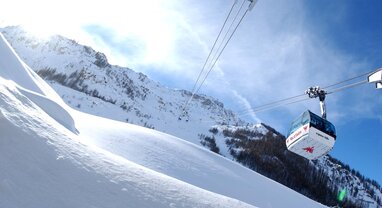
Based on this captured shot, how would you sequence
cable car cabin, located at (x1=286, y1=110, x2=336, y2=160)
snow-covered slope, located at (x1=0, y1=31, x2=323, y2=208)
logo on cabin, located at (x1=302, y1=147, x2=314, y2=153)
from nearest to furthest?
snow-covered slope, located at (x1=0, y1=31, x2=323, y2=208)
cable car cabin, located at (x1=286, y1=110, x2=336, y2=160)
logo on cabin, located at (x1=302, y1=147, x2=314, y2=153)

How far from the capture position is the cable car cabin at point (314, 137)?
44.6ft

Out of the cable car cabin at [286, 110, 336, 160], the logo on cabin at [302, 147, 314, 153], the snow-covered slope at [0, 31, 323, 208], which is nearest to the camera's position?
the snow-covered slope at [0, 31, 323, 208]

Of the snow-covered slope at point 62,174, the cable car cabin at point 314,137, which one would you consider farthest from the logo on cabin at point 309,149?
the snow-covered slope at point 62,174

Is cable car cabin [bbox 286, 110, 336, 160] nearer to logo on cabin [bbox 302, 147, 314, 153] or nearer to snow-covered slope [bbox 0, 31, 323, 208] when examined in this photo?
logo on cabin [bbox 302, 147, 314, 153]

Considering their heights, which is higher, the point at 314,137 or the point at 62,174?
the point at 314,137

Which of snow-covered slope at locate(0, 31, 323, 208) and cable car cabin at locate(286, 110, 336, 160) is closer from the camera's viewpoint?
snow-covered slope at locate(0, 31, 323, 208)

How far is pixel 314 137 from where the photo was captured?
44.6ft

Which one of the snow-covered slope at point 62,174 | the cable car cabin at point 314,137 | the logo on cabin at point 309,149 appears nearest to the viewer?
the snow-covered slope at point 62,174

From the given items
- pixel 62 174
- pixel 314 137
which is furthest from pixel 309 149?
pixel 62 174

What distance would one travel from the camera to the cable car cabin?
44.6 ft

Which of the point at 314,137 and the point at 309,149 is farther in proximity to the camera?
the point at 309,149

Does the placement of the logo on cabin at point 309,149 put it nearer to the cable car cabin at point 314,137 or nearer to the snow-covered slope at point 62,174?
the cable car cabin at point 314,137

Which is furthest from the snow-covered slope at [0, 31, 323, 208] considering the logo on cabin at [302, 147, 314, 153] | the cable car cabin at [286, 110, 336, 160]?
the logo on cabin at [302, 147, 314, 153]

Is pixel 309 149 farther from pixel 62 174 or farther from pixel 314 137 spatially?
pixel 62 174
